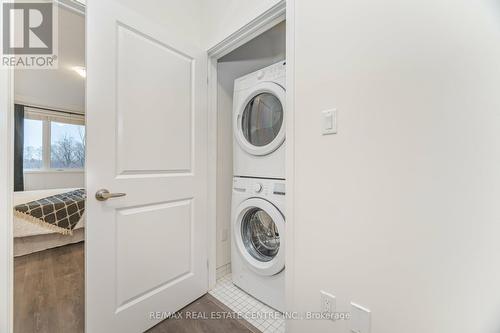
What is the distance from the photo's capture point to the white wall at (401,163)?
0.60 metres

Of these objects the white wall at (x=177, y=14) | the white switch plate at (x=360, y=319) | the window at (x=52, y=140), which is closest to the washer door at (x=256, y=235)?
the white switch plate at (x=360, y=319)

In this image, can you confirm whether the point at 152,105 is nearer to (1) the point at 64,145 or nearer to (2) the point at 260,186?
(2) the point at 260,186

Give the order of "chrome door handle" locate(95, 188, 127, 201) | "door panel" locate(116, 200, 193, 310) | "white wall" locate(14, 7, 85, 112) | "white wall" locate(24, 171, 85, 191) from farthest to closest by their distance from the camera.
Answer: "white wall" locate(24, 171, 85, 191), "white wall" locate(14, 7, 85, 112), "door panel" locate(116, 200, 193, 310), "chrome door handle" locate(95, 188, 127, 201)

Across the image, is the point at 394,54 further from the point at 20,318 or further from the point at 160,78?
the point at 20,318

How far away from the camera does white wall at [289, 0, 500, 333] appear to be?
1.98ft

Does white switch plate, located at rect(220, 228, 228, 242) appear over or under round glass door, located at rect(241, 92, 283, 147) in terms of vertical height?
under

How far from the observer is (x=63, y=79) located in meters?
2.52

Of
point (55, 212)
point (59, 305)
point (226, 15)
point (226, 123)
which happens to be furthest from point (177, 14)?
point (55, 212)

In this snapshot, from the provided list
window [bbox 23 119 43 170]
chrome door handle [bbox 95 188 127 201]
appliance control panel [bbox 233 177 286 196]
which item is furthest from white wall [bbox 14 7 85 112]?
appliance control panel [bbox 233 177 286 196]

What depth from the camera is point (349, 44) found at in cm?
84

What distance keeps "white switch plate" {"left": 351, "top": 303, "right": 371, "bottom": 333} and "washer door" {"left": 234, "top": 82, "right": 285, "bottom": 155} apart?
93cm

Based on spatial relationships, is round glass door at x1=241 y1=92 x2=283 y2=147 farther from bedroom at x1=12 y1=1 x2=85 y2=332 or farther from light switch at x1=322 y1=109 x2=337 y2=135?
bedroom at x1=12 y1=1 x2=85 y2=332

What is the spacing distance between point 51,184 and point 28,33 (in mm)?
3225

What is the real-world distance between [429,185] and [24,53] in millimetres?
1870
